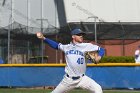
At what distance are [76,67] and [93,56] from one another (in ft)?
1.24

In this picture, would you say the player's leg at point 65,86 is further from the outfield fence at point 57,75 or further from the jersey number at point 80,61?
the outfield fence at point 57,75

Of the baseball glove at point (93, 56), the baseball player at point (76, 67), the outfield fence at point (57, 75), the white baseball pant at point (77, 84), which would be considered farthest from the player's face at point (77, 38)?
the outfield fence at point (57, 75)

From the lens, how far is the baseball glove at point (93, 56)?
345 inches

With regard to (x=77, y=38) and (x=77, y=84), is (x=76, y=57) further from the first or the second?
(x=77, y=84)

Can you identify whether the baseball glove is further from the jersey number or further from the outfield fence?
the outfield fence

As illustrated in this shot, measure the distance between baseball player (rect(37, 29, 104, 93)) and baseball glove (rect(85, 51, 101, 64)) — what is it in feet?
0.12

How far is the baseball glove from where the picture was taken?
345 inches

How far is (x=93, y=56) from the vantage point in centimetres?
888

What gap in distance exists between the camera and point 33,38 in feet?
88.7

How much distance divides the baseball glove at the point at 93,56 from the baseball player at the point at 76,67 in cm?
4

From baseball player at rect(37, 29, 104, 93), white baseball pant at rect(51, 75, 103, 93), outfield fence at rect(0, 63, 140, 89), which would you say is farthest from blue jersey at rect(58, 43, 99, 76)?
outfield fence at rect(0, 63, 140, 89)

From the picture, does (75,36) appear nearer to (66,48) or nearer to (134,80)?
(66,48)

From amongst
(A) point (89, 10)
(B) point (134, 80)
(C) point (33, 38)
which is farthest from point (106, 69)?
(A) point (89, 10)

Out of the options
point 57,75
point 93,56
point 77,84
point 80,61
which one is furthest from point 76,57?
point 57,75
